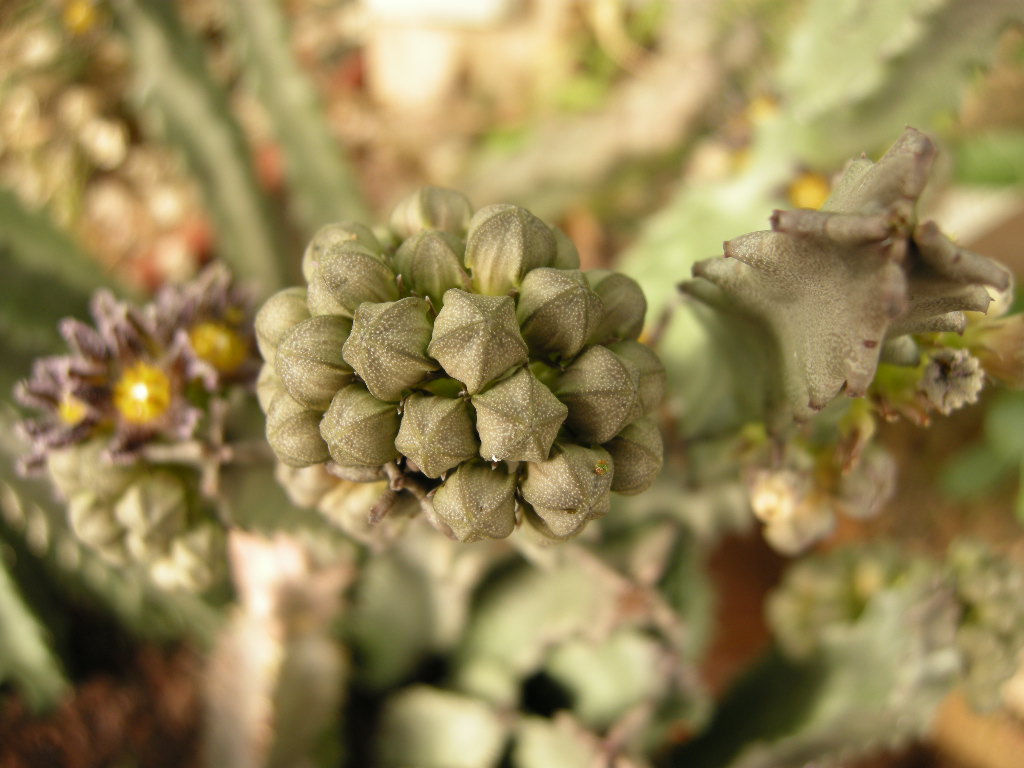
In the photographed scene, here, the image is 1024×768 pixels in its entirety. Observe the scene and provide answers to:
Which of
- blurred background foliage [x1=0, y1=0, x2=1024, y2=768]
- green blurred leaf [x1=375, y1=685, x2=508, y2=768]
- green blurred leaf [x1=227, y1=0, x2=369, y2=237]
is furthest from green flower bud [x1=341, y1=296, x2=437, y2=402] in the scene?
green blurred leaf [x1=227, y1=0, x2=369, y2=237]

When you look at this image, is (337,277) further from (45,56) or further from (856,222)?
(45,56)

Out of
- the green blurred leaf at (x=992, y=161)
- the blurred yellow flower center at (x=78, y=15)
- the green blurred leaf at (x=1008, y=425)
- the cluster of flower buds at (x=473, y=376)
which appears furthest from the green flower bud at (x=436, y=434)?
the blurred yellow flower center at (x=78, y=15)

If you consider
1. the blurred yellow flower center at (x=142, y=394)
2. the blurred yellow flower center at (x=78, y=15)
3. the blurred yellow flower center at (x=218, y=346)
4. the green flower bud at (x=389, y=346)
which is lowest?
the green flower bud at (x=389, y=346)

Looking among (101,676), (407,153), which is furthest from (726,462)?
(407,153)

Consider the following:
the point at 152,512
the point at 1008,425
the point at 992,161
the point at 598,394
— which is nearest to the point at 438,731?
the point at 152,512

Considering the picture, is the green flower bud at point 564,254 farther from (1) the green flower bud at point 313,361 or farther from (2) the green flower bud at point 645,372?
(1) the green flower bud at point 313,361

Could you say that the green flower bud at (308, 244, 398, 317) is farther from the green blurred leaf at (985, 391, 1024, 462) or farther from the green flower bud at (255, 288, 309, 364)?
the green blurred leaf at (985, 391, 1024, 462)
